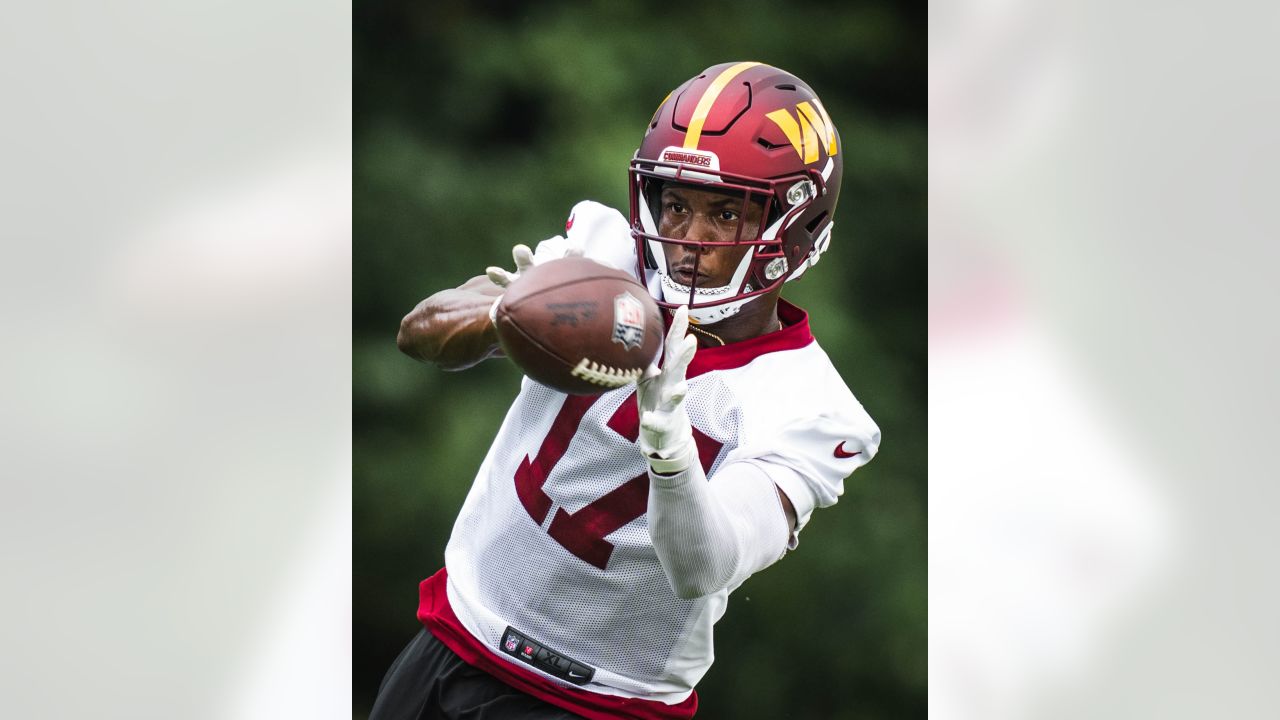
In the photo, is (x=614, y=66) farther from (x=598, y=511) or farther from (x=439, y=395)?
(x=598, y=511)

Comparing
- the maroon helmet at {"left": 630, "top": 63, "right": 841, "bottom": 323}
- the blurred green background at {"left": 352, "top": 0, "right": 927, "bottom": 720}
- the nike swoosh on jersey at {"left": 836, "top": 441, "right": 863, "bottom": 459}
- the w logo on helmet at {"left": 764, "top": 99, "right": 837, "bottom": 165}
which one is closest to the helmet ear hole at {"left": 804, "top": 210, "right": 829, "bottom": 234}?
the maroon helmet at {"left": 630, "top": 63, "right": 841, "bottom": 323}

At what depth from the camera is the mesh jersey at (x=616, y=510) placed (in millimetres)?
2238

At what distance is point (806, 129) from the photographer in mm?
2395

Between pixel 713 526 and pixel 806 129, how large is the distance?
84 cm

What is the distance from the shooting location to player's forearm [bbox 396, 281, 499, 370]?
2.29 meters

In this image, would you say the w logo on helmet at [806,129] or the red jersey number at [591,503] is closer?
the red jersey number at [591,503]

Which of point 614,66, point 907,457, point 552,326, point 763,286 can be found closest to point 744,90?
point 763,286

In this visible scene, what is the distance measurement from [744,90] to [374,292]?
2515 millimetres

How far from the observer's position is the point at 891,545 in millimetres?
4551

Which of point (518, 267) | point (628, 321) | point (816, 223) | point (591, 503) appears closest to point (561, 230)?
point (816, 223)

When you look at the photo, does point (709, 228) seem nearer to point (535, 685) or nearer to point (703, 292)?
point (703, 292)

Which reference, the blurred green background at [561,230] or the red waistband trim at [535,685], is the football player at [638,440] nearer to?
the red waistband trim at [535,685]

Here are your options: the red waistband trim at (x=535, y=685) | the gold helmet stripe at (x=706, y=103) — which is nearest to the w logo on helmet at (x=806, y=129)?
the gold helmet stripe at (x=706, y=103)

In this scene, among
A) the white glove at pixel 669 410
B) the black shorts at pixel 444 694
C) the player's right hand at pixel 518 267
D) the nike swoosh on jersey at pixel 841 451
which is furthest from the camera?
the black shorts at pixel 444 694
